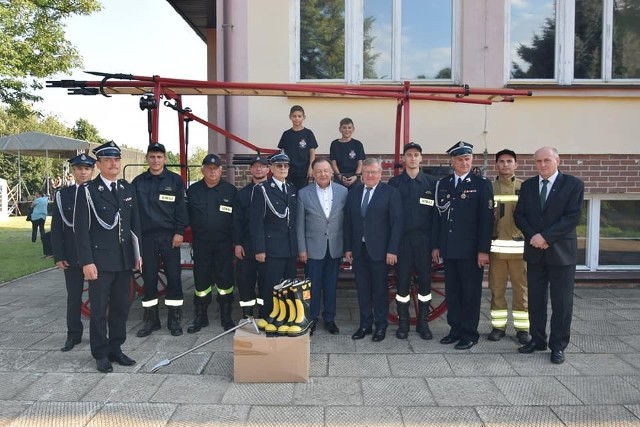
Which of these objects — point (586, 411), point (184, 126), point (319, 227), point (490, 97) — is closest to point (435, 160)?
point (490, 97)

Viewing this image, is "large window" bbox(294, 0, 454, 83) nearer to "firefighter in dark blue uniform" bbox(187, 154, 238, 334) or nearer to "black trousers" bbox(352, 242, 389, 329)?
"firefighter in dark blue uniform" bbox(187, 154, 238, 334)

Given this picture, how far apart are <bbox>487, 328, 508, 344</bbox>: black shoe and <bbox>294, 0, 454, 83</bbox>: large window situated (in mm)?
4070

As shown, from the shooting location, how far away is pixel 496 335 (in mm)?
5520

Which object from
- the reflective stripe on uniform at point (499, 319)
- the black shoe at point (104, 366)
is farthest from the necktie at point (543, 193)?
the black shoe at point (104, 366)

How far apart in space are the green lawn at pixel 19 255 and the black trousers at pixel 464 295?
757 cm

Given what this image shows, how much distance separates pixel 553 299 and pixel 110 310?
13.4 ft

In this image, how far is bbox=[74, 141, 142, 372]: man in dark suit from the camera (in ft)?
15.2

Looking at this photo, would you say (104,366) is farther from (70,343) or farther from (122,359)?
(70,343)

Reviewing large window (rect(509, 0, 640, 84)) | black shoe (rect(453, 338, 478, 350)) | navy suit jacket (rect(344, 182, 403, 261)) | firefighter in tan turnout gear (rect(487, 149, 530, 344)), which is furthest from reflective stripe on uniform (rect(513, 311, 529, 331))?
large window (rect(509, 0, 640, 84))

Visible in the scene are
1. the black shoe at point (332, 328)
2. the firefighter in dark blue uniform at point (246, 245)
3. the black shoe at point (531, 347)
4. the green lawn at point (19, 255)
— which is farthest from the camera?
the green lawn at point (19, 255)

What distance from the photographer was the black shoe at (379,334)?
17.9ft

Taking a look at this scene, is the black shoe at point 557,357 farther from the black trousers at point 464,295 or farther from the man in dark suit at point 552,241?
the black trousers at point 464,295

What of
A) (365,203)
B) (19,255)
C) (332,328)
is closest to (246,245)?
(332,328)

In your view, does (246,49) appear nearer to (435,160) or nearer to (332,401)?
(435,160)
